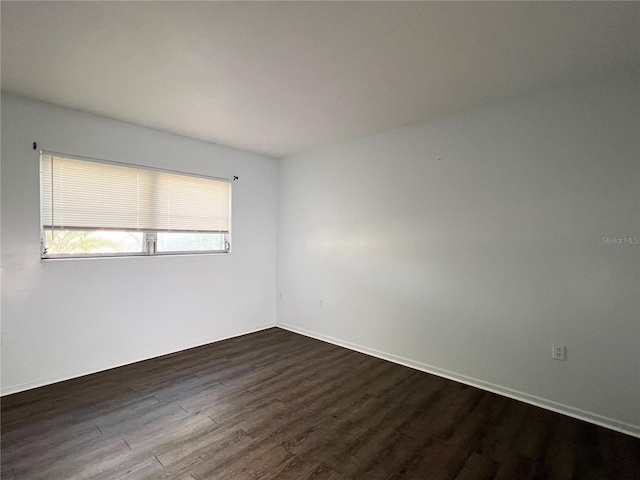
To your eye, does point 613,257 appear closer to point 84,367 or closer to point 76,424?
point 76,424

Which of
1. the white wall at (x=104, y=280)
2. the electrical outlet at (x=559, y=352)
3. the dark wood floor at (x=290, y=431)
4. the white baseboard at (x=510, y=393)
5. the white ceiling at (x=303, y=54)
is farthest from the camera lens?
the white wall at (x=104, y=280)

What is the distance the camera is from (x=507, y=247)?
2.62m

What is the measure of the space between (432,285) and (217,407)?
7.52ft

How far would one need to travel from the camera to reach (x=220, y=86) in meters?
2.39

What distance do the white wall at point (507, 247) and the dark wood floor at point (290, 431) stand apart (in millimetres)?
325

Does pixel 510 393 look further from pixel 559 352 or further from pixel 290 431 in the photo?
pixel 290 431

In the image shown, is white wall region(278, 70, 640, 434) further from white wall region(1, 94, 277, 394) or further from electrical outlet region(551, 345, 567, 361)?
white wall region(1, 94, 277, 394)

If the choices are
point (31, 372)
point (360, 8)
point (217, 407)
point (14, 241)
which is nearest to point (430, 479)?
point (217, 407)

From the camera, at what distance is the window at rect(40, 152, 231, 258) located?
282cm

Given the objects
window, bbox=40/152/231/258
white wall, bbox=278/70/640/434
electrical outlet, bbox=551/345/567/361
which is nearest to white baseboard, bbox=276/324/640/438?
white wall, bbox=278/70/640/434

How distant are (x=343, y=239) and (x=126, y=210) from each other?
8.30 feet

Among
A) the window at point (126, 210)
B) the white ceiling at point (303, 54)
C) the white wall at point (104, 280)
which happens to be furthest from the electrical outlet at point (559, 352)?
the window at point (126, 210)

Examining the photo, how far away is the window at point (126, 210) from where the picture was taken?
2.82 meters

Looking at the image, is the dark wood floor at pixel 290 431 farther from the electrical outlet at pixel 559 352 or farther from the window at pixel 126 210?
the window at pixel 126 210
